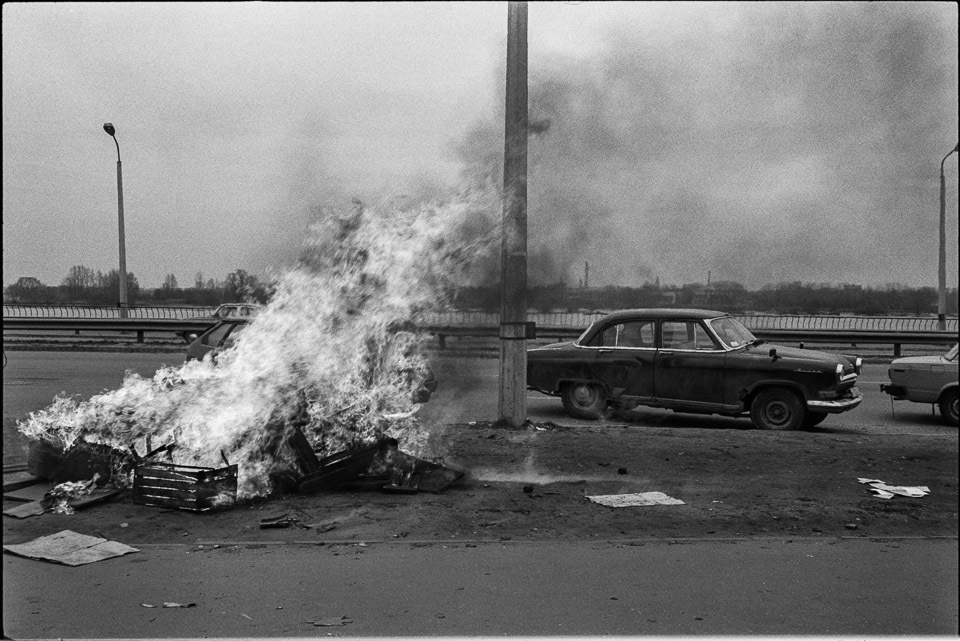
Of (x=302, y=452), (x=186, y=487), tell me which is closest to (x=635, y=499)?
(x=302, y=452)

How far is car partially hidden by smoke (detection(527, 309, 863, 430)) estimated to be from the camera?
29.7ft

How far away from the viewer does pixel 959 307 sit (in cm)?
579

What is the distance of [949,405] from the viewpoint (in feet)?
32.2

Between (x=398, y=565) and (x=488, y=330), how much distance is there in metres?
5.23

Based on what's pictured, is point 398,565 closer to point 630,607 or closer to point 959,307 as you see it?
point 630,607

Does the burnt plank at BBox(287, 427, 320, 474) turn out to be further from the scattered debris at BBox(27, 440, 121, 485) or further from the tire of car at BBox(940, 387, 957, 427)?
the tire of car at BBox(940, 387, 957, 427)

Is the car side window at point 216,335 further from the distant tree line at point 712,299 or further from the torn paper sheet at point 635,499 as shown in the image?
the torn paper sheet at point 635,499

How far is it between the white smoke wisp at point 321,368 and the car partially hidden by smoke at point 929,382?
20.6ft

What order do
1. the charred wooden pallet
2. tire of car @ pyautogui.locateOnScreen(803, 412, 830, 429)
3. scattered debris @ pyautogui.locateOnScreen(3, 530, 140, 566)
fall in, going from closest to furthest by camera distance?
scattered debris @ pyautogui.locateOnScreen(3, 530, 140, 566)
the charred wooden pallet
tire of car @ pyautogui.locateOnScreen(803, 412, 830, 429)

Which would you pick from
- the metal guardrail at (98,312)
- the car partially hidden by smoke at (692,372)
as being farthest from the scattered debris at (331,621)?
the metal guardrail at (98,312)

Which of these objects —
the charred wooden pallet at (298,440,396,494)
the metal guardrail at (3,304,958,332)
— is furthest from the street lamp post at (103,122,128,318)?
the charred wooden pallet at (298,440,396,494)

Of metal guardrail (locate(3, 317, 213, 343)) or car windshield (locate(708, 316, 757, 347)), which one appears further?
metal guardrail (locate(3, 317, 213, 343))

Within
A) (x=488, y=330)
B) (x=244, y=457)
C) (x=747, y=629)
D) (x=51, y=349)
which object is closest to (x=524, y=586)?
(x=747, y=629)

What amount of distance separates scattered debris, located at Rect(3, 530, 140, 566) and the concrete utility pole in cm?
482
